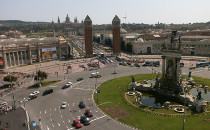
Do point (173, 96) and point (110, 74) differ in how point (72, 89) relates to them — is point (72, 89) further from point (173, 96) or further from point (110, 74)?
point (173, 96)

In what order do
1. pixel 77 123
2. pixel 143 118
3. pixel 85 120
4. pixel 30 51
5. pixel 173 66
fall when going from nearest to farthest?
pixel 77 123 < pixel 85 120 < pixel 143 118 < pixel 173 66 < pixel 30 51

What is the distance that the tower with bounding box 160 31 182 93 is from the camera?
57562 millimetres

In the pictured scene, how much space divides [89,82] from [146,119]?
3662 cm

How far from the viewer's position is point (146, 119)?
142ft

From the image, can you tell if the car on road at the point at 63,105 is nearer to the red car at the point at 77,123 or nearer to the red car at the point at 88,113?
the red car at the point at 88,113

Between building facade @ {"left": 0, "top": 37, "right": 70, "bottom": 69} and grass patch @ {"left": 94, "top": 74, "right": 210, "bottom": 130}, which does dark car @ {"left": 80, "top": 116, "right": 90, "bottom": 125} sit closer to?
grass patch @ {"left": 94, "top": 74, "right": 210, "bottom": 130}

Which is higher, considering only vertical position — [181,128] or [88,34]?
[88,34]

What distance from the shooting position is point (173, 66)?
5903 cm

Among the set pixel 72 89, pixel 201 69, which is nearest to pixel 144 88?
pixel 72 89

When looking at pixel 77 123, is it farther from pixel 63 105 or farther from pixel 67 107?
pixel 63 105

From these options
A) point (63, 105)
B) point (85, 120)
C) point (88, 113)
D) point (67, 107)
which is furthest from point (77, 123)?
point (63, 105)

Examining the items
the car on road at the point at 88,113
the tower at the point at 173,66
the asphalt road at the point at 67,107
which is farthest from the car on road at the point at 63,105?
the tower at the point at 173,66

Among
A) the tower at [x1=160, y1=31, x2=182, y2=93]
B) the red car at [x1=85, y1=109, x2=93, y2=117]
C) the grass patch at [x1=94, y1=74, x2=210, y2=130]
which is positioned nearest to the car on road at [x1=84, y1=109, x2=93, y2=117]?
the red car at [x1=85, y1=109, x2=93, y2=117]

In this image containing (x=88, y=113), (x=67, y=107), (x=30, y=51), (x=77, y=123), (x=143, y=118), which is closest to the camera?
(x=77, y=123)
